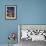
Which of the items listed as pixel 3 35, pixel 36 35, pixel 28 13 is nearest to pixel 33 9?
pixel 28 13

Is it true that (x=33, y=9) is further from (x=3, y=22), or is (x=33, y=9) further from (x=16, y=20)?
(x=3, y=22)

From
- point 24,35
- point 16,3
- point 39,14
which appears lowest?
point 24,35

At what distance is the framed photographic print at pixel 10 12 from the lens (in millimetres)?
4703

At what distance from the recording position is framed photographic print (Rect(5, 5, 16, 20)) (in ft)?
15.4

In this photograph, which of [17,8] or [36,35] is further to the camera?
[17,8]

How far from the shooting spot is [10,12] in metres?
4.71

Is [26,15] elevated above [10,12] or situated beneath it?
situated beneath

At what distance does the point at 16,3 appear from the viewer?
472 cm

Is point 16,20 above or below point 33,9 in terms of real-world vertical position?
below

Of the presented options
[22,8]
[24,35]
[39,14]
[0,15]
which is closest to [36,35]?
[24,35]

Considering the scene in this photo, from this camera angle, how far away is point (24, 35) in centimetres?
446

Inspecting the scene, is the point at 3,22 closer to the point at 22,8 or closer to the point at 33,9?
the point at 22,8

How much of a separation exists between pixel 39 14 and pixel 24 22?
0.61m

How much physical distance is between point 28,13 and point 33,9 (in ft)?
0.75
